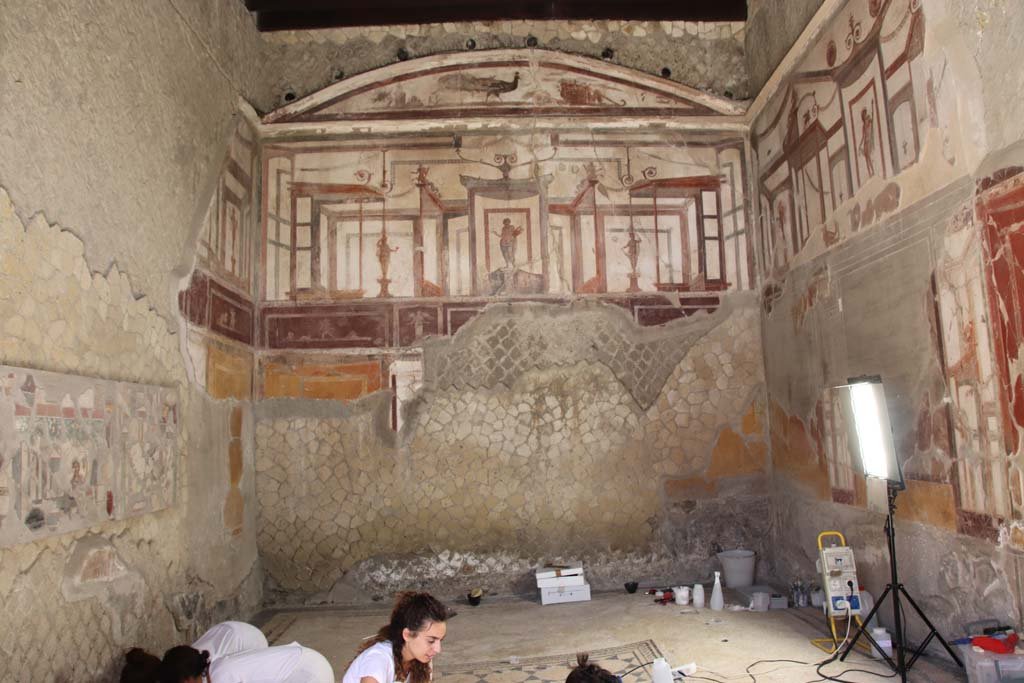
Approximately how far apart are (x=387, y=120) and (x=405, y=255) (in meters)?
1.07

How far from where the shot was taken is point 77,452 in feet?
10.1

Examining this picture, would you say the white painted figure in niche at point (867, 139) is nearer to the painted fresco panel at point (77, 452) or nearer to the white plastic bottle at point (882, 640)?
the white plastic bottle at point (882, 640)

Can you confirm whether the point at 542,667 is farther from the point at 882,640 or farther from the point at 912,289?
the point at 912,289

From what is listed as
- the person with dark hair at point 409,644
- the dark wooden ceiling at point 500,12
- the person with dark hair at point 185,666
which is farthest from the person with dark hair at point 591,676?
the dark wooden ceiling at point 500,12

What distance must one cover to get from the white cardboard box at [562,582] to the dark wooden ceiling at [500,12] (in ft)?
14.0

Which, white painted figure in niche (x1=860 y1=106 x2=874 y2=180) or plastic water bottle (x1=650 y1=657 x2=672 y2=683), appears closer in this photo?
plastic water bottle (x1=650 y1=657 x2=672 y2=683)

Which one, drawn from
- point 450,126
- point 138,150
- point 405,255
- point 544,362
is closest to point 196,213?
point 138,150

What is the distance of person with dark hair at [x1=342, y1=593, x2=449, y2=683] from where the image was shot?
2193 mm

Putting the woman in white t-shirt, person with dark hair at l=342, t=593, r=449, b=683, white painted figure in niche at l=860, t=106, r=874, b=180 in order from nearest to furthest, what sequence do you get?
1. person with dark hair at l=342, t=593, r=449, b=683
2. the woman in white t-shirt
3. white painted figure in niche at l=860, t=106, r=874, b=180

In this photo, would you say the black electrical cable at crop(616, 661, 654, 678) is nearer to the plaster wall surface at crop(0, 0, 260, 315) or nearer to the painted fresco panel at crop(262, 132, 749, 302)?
the painted fresco panel at crop(262, 132, 749, 302)

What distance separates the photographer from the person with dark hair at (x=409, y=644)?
2.19 meters

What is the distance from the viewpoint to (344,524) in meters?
5.45

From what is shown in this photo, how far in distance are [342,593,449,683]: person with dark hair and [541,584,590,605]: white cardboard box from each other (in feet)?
10.1

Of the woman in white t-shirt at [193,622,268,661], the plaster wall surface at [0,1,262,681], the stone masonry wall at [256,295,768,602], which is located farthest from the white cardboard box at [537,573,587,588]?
the woman in white t-shirt at [193,622,268,661]
